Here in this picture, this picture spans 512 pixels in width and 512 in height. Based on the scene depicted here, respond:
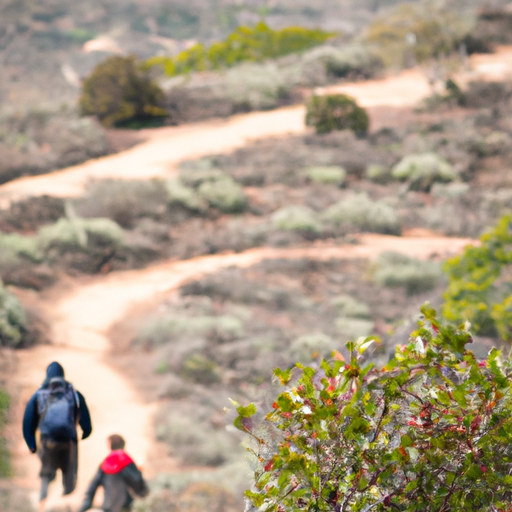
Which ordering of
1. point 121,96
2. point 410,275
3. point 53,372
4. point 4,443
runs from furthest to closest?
point 121,96 → point 410,275 → point 4,443 → point 53,372

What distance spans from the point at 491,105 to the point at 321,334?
14.9 metres

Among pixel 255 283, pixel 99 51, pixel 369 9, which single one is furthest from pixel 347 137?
pixel 369 9

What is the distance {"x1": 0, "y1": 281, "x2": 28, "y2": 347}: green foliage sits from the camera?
7.17 meters

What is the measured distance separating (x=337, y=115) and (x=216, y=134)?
3.39 meters

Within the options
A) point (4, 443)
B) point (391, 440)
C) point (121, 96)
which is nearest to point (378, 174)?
point (121, 96)

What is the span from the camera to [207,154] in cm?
1639

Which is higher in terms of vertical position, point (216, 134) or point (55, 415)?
point (55, 415)

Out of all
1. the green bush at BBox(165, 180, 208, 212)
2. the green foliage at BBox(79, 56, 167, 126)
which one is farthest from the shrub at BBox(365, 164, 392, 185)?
the green foliage at BBox(79, 56, 167, 126)

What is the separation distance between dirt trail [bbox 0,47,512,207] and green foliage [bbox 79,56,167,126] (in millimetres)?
974

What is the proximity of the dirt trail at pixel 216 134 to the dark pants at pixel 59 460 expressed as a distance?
29.3 feet

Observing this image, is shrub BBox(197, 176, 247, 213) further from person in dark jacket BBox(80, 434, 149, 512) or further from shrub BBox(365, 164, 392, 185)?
person in dark jacket BBox(80, 434, 149, 512)

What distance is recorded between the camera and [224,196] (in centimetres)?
1308

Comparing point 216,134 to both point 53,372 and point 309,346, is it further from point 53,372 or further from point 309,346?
point 53,372

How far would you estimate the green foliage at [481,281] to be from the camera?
6.49m
